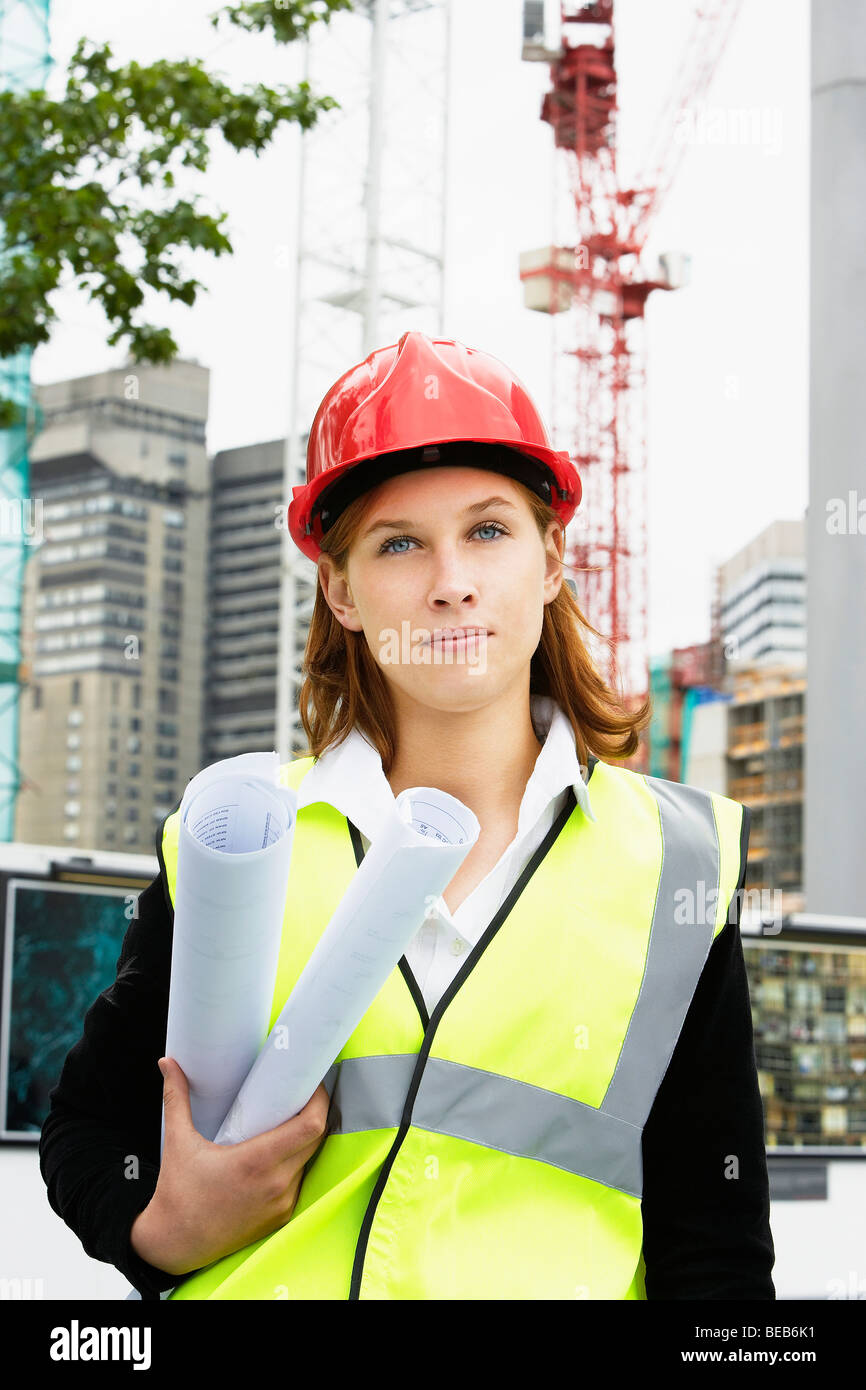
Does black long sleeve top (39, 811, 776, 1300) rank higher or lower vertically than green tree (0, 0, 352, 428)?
lower

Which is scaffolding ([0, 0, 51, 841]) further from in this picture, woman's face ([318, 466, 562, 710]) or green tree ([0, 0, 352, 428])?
woman's face ([318, 466, 562, 710])

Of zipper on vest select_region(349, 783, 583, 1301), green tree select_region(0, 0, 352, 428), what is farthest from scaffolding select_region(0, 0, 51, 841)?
zipper on vest select_region(349, 783, 583, 1301)

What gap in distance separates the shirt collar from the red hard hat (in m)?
0.28

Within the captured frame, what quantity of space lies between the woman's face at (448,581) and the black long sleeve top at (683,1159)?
381 millimetres

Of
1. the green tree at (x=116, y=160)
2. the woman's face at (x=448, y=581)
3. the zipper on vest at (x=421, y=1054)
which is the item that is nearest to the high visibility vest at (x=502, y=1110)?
the zipper on vest at (x=421, y=1054)

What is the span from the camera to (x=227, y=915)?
130cm

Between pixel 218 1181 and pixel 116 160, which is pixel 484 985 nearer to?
pixel 218 1181

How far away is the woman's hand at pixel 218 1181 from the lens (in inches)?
56.5

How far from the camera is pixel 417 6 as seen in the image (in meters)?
24.9

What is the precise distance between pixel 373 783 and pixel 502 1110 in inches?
16.3

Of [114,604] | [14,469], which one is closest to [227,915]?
[14,469]

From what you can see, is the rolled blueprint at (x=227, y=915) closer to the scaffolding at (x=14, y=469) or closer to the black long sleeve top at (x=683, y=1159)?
the black long sleeve top at (x=683, y=1159)

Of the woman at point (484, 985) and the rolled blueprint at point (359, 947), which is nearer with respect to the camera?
the rolled blueprint at point (359, 947)

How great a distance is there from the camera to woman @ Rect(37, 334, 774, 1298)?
1.48m
